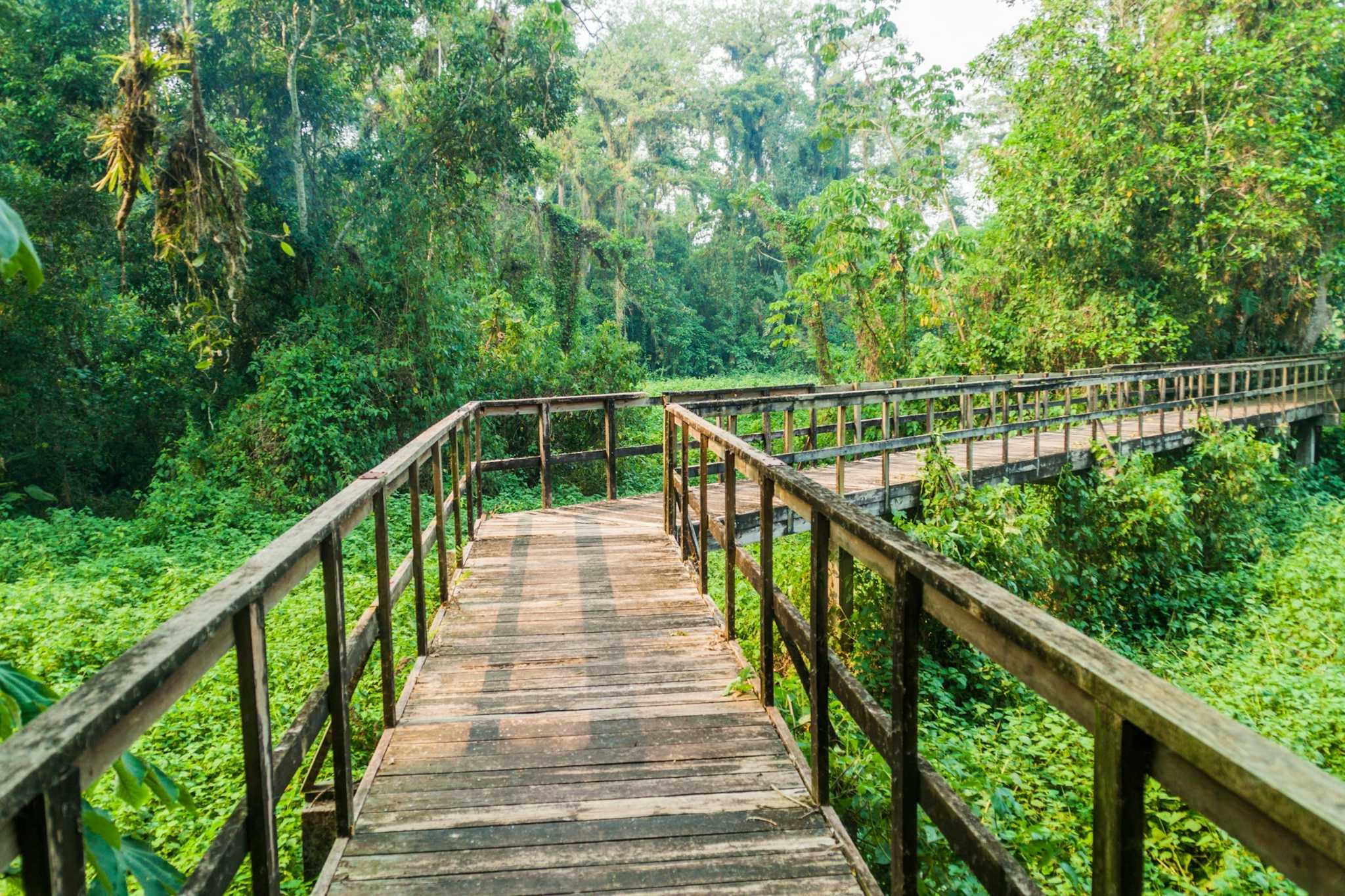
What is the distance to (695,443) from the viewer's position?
45.7 ft

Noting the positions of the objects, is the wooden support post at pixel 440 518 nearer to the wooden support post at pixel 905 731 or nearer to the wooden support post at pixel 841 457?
the wooden support post at pixel 905 731

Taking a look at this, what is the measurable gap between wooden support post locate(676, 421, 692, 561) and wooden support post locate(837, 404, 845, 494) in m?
2.03

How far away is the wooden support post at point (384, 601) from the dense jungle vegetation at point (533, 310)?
1416mm

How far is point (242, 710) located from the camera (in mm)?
1916

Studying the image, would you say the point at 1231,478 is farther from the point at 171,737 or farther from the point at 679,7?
the point at 679,7

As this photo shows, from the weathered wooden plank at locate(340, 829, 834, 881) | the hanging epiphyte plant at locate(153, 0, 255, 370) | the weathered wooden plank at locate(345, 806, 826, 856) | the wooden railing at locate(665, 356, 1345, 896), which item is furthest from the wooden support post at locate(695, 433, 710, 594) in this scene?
the hanging epiphyte plant at locate(153, 0, 255, 370)

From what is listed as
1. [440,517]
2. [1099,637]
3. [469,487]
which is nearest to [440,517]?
[440,517]

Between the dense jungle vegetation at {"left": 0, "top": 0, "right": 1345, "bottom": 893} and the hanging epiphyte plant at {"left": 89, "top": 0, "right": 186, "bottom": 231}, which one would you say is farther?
the hanging epiphyte plant at {"left": 89, "top": 0, "right": 186, "bottom": 231}

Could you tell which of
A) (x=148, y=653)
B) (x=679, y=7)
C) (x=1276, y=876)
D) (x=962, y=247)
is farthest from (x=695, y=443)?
(x=679, y=7)

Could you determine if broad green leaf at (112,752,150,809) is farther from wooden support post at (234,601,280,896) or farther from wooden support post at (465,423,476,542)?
wooden support post at (465,423,476,542)

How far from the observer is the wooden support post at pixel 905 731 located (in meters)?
2.04

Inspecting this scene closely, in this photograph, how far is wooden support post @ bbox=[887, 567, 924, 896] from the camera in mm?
2043

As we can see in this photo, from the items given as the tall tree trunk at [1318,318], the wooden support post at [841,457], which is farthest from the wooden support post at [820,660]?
the tall tree trunk at [1318,318]

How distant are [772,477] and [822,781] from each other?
3.68ft
